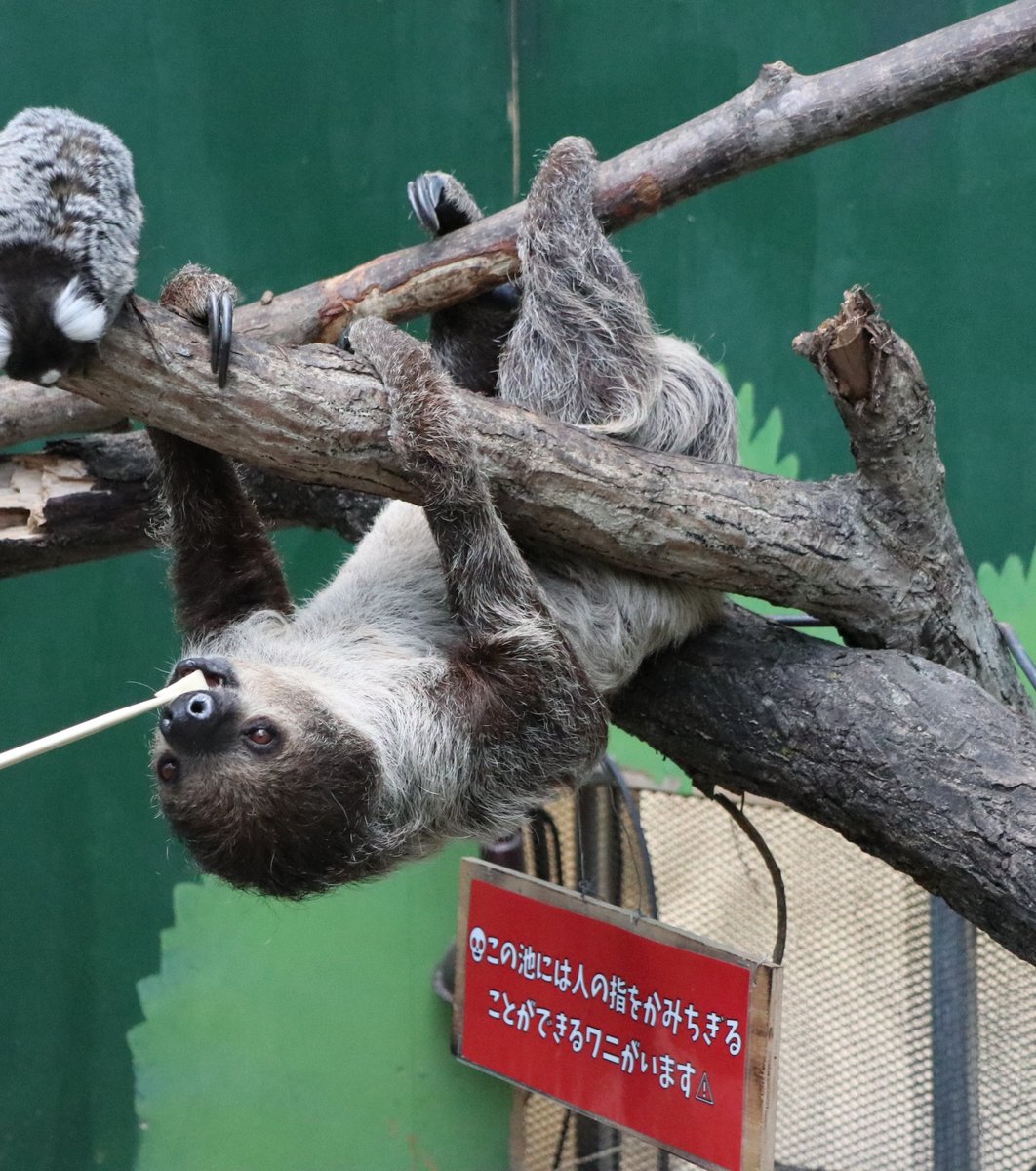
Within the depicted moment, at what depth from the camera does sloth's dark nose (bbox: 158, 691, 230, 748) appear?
282 cm

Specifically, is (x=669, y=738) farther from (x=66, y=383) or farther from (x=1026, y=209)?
(x=1026, y=209)

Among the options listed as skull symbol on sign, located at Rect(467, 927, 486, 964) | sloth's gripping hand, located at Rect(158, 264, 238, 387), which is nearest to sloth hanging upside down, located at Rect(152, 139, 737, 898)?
sloth's gripping hand, located at Rect(158, 264, 238, 387)

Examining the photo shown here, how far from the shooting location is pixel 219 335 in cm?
253

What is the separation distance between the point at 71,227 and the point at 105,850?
3.36 metres

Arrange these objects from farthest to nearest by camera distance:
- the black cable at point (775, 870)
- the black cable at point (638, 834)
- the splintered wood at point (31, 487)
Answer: the black cable at point (638, 834) → the splintered wood at point (31, 487) → the black cable at point (775, 870)

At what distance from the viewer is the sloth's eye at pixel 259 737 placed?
291cm

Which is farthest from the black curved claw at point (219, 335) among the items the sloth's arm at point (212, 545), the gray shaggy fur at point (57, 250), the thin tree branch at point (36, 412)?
the thin tree branch at point (36, 412)


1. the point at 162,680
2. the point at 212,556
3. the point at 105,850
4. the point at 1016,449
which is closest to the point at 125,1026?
the point at 105,850

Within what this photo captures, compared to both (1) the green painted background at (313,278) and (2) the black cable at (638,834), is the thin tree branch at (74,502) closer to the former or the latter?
(1) the green painted background at (313,278)

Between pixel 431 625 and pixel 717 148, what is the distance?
5.36 ft

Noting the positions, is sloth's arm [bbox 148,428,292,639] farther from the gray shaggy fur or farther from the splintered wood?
the gray shaggy fur

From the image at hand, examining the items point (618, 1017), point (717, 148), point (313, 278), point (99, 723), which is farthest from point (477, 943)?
point (313, 278)

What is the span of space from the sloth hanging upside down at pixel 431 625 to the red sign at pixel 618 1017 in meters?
0.43

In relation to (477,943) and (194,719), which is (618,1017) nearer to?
(477,943)
